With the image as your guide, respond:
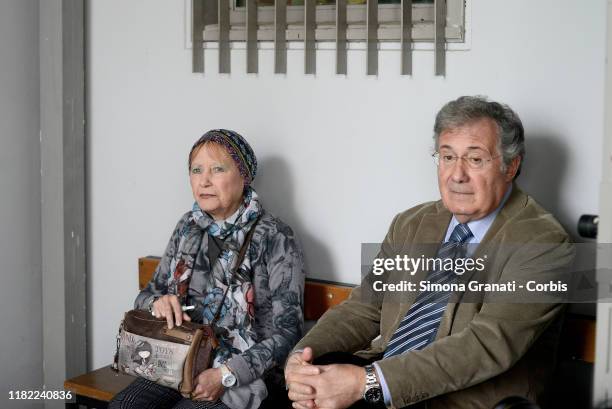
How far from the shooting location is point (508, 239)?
2.44 metres

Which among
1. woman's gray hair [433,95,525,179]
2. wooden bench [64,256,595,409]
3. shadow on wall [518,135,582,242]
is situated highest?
woman's gray hair [433,95,525,179]

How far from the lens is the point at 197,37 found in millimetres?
3443

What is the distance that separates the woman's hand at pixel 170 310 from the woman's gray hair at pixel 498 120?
105cm

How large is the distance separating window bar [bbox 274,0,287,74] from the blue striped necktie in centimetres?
101

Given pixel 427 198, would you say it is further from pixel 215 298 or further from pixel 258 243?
pixel 215 298

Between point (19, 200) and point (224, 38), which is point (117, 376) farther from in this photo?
point (224, 38)

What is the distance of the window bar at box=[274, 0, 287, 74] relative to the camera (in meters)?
3.19

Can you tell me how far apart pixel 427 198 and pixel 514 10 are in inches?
26.5

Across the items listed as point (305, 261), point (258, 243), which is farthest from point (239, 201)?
point (305, 261)

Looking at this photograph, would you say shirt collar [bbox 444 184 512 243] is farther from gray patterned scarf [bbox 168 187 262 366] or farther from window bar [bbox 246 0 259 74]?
window bar [bbox 246 0 259 74]

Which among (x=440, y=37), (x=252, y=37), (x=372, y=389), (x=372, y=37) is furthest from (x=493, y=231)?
(x=252, y=37)

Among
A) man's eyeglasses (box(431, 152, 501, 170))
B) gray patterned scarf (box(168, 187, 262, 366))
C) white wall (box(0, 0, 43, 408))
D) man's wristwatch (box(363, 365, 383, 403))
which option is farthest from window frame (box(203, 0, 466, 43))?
man's wristwatch (box(363, 365, 383, 403))

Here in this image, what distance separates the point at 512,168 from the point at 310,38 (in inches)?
37.9

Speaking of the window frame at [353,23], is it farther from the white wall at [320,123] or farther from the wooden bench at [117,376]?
the wooden bench at [117,376]
